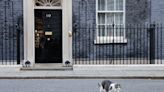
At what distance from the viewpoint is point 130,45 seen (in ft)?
72.0

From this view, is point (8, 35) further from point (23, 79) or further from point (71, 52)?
point (23, 79)

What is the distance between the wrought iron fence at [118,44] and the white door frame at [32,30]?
1.06 ft

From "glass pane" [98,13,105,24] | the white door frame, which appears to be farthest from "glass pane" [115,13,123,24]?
the white door frame

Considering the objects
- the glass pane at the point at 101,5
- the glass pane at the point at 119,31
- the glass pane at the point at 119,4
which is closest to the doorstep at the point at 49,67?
the glass pane at the point at 119,31

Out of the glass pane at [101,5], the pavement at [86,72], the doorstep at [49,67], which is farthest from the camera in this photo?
the glass pane at [101,5]

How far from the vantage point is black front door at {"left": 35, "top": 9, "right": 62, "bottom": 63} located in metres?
22.2

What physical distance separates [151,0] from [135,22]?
125 cm

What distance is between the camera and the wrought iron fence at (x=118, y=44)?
21688 mm

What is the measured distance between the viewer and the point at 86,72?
1902 cm
